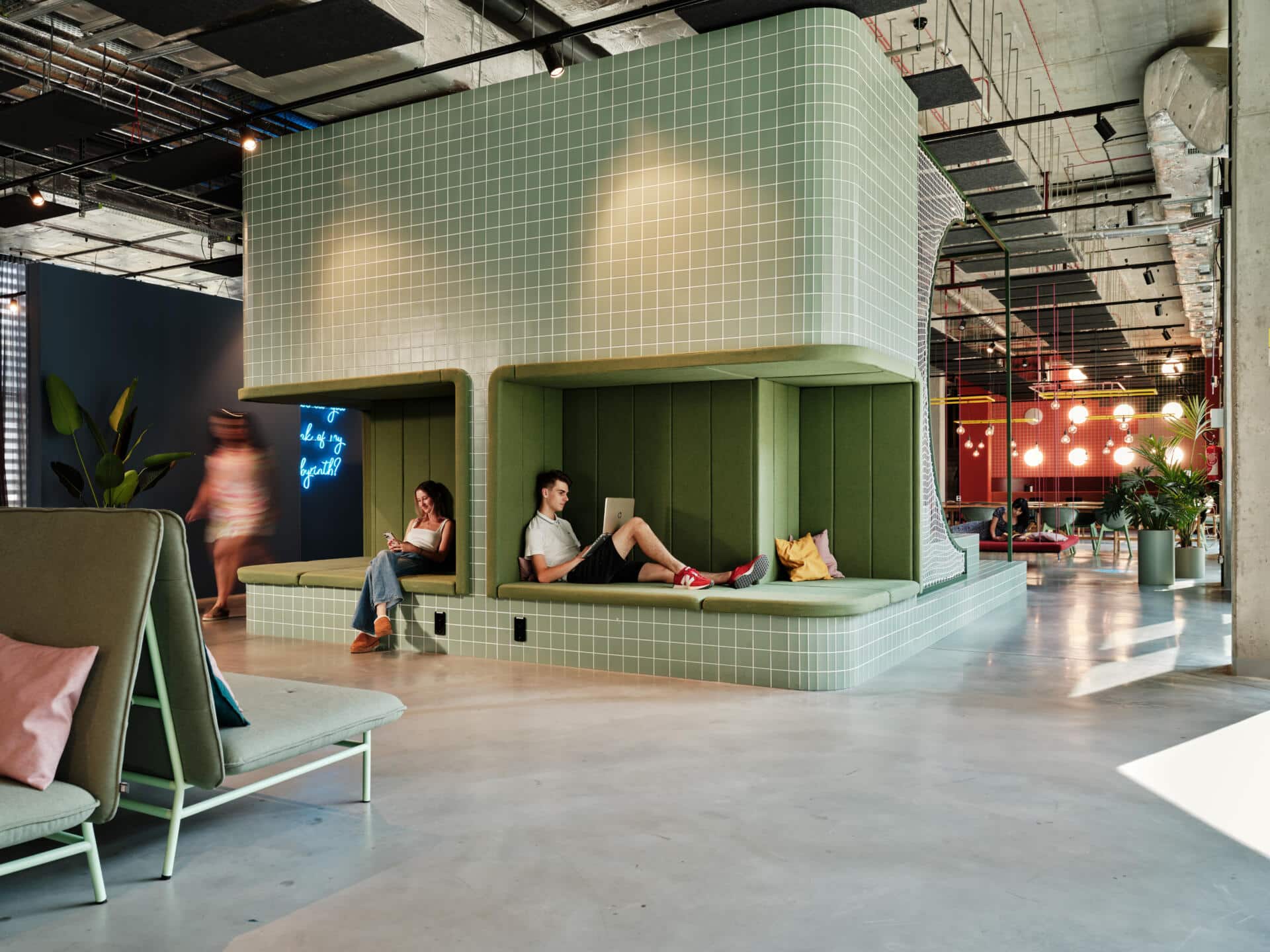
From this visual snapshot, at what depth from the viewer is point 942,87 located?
7.02 meters

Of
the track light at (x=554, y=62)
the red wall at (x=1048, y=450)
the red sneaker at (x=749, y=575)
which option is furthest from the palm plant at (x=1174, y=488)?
the red wall at (x=1048, y=450)

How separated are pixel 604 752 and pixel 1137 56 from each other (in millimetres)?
8075

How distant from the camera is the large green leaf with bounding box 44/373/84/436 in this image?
328 inches

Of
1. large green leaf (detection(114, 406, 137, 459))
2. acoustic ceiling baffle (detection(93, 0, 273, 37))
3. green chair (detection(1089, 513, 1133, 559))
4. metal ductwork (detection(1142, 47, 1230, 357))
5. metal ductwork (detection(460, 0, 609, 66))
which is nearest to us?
acoustic ceiling baffle (detection(93, 0, 273, 37))

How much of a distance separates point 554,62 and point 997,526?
409 inches

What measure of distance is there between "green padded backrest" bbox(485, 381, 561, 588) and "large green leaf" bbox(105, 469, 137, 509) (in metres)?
3.79

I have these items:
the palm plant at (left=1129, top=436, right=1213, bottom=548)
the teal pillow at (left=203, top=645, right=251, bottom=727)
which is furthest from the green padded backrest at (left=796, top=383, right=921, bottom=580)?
the palm plant at (left=1129, top=436, right=1213, bottom=548)

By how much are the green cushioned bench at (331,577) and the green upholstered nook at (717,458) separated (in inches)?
19.6

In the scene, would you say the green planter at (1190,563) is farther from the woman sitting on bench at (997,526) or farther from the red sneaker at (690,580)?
the red sneaker at (690,580)

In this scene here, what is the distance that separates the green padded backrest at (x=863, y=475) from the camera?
22.0 ft

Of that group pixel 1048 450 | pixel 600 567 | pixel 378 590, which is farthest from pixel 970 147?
pixel 1048 450

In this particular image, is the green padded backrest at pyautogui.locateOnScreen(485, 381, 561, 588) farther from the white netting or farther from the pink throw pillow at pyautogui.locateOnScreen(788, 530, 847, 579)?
the white netting

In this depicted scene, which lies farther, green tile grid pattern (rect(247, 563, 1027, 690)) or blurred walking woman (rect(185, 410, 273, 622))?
blurred walking woman (rect(185, 410, 273, 622))

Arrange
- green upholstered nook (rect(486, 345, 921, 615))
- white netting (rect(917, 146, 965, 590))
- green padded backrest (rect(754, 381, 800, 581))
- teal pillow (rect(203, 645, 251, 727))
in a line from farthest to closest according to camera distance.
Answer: white netting (rect(917, 146, 965, 590)) → green padded backrest (rect(754, 381, 800, 581)) → green upholstered nook (rect(486, 345, 921, 615)) → teal pillow (rect(203, 645, 251, 727))
